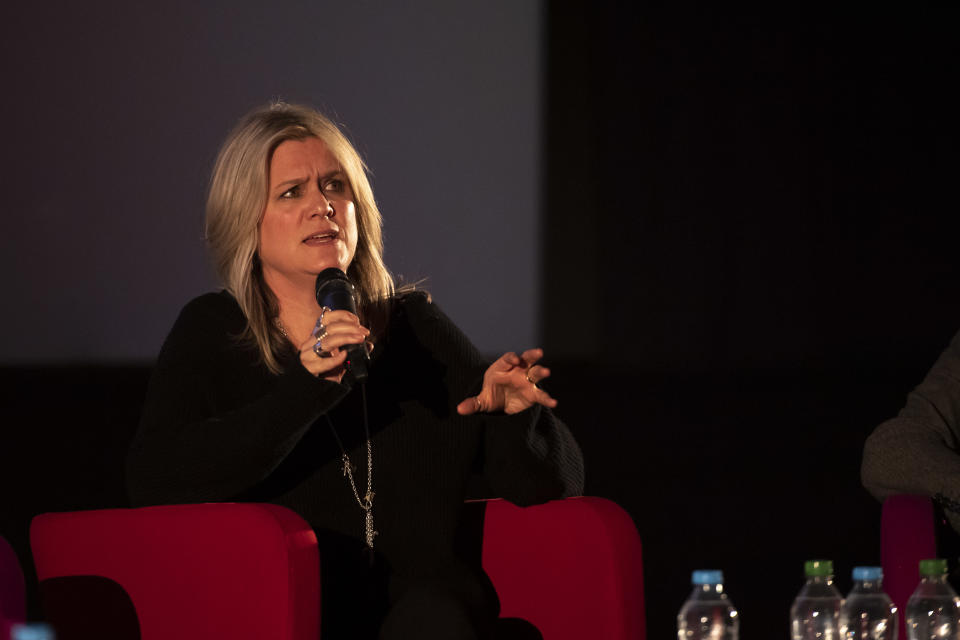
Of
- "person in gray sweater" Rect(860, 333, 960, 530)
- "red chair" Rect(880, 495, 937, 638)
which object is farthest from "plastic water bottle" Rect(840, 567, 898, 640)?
"person in gray sweater" Rect(860, 333, 960, 530)

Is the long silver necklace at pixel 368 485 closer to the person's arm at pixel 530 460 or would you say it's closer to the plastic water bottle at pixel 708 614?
the person's arm at pixel 530 460

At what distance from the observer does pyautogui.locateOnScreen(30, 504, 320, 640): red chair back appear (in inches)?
70.1

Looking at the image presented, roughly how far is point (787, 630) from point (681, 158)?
240cm

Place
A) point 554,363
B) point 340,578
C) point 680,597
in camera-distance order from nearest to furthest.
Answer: point 340,578
point 680,597
point 554,363

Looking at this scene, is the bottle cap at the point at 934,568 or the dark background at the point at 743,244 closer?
the bottle cap at the point at 934,568

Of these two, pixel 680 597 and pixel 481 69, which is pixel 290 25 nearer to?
pixel 481 69

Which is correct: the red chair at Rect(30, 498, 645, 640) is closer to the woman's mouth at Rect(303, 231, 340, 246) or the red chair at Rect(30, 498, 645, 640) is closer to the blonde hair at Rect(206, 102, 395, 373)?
the blonde hair at Rect(206, 102, 395, 373)

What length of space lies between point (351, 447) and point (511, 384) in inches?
12.1

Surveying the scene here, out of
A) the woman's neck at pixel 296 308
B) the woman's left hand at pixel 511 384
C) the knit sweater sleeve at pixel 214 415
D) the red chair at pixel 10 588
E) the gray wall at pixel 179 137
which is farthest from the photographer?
the gray wall at pixel 179 137

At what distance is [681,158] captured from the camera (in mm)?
5434

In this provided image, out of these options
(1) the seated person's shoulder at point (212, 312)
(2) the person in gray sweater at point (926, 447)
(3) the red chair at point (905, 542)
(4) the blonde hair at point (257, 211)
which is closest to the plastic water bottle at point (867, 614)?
(3) the red chair at point (905, 542)

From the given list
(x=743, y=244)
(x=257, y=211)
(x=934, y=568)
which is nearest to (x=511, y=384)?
(x=257, y=211)

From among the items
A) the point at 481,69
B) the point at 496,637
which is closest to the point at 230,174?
the point at 496,637

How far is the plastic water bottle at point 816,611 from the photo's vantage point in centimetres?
190
